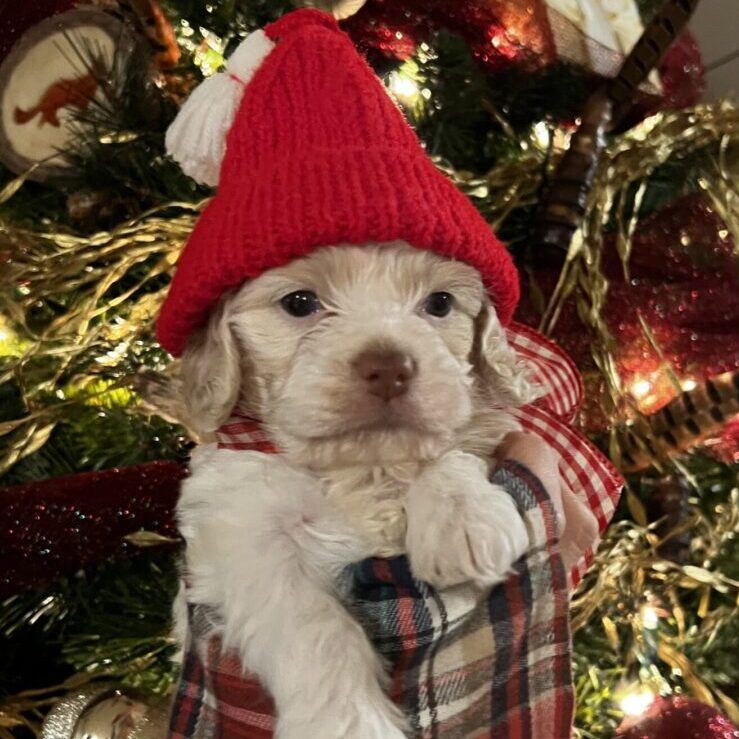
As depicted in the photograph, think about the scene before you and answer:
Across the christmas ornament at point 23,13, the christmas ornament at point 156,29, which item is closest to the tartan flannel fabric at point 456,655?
the christmas ornament at point 156,29

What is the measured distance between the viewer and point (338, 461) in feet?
3.16

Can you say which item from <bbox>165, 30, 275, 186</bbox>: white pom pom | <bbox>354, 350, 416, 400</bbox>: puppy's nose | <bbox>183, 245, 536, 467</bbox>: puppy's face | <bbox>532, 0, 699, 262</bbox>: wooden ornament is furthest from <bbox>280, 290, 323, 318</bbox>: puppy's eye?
<bbox>532, 0, 699, 262</bbox>: wooden ornament

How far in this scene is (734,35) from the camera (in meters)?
2.45

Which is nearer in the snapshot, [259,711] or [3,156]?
[259,711]

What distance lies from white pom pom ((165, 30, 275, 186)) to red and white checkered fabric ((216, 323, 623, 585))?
1.38 ft

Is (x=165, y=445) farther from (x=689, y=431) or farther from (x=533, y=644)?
(x=689, y=431)

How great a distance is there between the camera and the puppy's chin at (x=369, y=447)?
94cm

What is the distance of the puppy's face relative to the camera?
3.05 ft

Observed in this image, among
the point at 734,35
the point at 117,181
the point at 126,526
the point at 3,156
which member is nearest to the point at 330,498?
the point at 126,526

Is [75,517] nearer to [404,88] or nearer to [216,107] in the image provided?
[216,107]

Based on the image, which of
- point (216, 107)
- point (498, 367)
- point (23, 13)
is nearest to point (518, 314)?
point (498, 367)

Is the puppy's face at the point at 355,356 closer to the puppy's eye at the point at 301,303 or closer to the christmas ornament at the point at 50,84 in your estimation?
the puppy's eye at the point at 301,303

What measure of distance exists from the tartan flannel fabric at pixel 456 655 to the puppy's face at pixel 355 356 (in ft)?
0.50

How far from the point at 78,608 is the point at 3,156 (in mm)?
862
